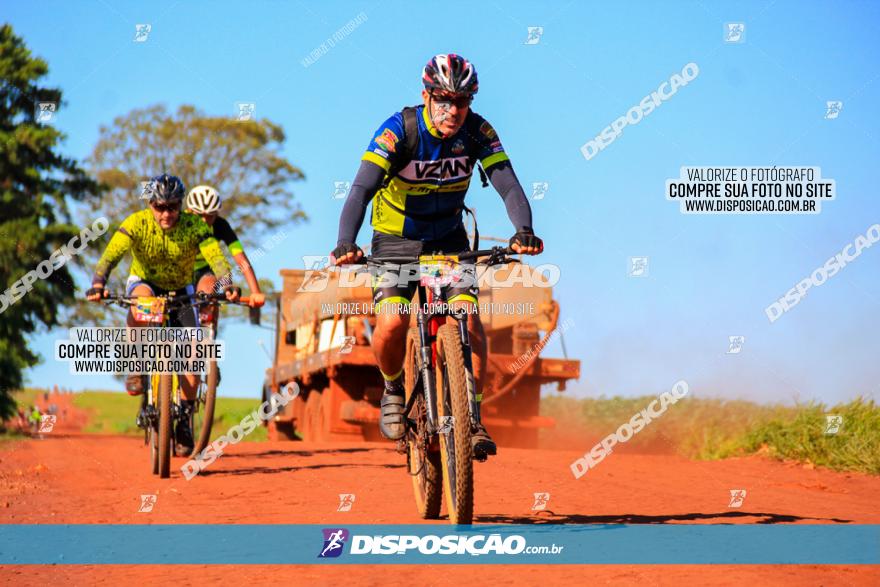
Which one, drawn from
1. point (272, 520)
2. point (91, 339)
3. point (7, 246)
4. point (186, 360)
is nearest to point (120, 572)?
point (272, 520)

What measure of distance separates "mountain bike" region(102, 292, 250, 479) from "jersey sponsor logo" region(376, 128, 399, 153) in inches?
154

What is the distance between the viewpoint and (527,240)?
6.69m

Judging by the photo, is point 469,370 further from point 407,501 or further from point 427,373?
point 407,501

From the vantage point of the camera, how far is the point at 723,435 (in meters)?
14.6

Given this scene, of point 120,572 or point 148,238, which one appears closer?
point 120,572

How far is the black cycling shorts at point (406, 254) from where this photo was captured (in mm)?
7012

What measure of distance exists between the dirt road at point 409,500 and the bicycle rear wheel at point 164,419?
30cm

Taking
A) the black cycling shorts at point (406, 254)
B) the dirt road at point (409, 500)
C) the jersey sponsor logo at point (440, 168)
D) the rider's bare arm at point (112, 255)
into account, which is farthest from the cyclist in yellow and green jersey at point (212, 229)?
the jersey sponsor logo at point (440, 168)

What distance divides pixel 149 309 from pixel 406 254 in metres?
4.32

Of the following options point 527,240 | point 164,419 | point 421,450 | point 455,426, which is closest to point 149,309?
point 164,419

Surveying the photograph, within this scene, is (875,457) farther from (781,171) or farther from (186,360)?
(186,360)

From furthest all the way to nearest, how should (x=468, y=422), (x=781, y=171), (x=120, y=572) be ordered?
(x=781, y=171), (x=468, y=422), (x=120, y=572)

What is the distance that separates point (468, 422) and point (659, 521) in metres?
1.81

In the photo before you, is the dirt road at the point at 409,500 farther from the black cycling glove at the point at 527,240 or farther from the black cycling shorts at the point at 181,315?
the black cycling glove at the point at 527,240
